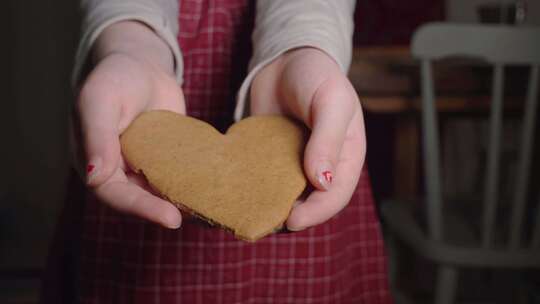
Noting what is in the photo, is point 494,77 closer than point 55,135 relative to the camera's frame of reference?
Yes

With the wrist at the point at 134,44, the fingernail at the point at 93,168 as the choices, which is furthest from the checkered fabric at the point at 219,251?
the fingernail at the point at 93,168

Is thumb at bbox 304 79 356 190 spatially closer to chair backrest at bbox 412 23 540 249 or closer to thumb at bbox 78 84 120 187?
thumb at bbox 78 84 120 187

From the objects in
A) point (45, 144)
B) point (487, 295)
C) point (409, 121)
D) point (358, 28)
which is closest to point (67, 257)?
point (409, 121)

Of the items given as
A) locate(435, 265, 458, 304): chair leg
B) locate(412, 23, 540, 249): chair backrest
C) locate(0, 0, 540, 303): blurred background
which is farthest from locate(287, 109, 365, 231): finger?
locate(0, 0, 540, 303): blurred background

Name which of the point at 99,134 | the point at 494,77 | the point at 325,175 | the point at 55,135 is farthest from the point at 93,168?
the point at 55,135

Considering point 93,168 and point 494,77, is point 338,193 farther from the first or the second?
point 494,77

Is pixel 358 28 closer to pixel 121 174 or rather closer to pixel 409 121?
pixel 409 121
